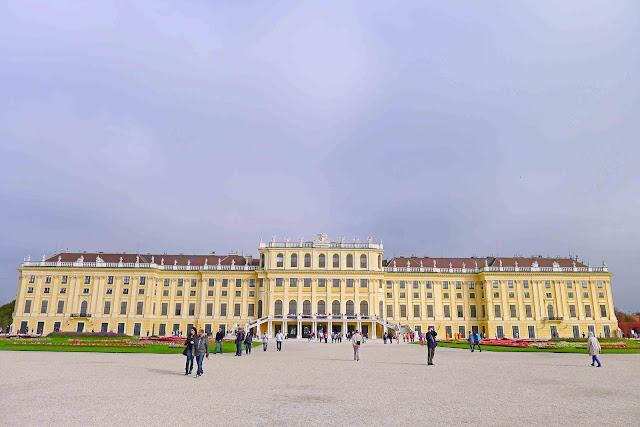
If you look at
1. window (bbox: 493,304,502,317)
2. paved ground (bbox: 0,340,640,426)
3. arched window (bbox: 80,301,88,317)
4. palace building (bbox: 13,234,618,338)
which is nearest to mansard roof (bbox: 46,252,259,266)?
palace building (bbox: 13,234,618,338)

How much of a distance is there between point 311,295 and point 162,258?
97.6 feet

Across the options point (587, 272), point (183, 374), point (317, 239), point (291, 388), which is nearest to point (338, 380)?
point (291, 388)

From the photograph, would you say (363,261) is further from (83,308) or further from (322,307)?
(83,308)

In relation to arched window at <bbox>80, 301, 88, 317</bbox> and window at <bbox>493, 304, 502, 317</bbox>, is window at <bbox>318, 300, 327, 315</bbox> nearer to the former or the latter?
window at <bbox>493, 304, 502, 317</bbox>

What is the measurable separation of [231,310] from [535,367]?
64.5 metres

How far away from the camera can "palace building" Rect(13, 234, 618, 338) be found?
78.2 meters

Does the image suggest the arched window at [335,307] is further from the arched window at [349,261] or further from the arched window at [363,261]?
the arched window at [363,261]

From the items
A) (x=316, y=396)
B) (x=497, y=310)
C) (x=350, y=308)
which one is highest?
(x=350, y=308)

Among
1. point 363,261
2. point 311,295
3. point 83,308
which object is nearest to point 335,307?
point 311,295

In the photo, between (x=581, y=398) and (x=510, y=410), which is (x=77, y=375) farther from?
(x=581, y=398)

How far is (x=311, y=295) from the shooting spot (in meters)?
79.1

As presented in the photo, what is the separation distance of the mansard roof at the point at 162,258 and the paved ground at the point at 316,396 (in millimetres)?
65974

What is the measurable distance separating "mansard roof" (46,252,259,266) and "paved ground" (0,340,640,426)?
66.0 meters

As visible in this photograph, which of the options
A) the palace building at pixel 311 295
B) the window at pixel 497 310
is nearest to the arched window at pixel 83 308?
the palace building at pixel 311 295
